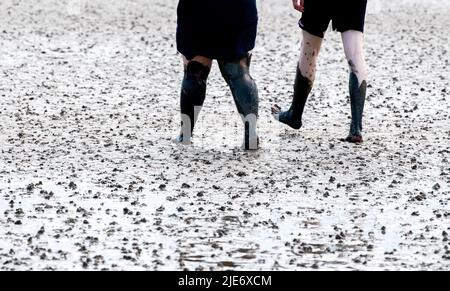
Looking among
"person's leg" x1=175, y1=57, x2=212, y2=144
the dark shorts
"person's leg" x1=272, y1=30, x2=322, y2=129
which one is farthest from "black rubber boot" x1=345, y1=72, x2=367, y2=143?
"person's leg" x1=175, y1=57, x2=212, y2=144

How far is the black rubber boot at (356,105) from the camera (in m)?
8.25

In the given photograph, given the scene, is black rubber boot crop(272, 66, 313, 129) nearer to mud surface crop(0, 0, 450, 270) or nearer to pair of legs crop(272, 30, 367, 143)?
pair of legs crop(272, 30, 367, 143)

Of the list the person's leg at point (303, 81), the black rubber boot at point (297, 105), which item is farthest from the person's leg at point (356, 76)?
the black rubber boot at point (297, 105)

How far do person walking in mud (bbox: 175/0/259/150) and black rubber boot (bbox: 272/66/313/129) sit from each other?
53 centimetres

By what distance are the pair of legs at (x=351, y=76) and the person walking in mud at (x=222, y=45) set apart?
516 mm

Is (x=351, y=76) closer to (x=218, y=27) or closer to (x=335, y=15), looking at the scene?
(x=335, y=15)

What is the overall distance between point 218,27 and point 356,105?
105 cm

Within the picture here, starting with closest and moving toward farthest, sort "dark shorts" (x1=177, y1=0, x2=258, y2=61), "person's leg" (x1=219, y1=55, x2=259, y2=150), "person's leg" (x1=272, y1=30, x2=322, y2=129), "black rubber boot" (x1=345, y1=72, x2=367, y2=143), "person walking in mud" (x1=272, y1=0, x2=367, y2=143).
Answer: "dark shorts" (x1=177, y1=0, x2=258, y2=61) → "person's leg" (x1=219, y1=55, x2=259, y2=150) → "person walking in mud" (x1=272, y1=0, x2=367, y2=143) → "black rubber boot" (x1=345, y1=72, x2=367, y2=143) → "person's leg" (x1=272, y1=30, x2=322, y2=129)

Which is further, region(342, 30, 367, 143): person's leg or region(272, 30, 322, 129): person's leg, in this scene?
region(272, 30, 322, 129): person's leg

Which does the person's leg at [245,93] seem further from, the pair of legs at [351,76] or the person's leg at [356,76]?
the person's leg at [356,76]

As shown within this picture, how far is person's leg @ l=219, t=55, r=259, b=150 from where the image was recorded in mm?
8008

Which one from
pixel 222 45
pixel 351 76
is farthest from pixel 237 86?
pixel 351 76
